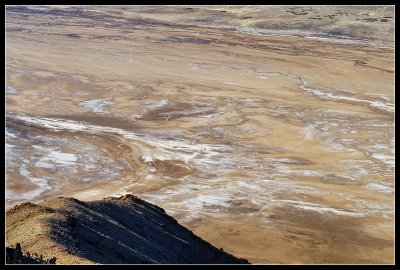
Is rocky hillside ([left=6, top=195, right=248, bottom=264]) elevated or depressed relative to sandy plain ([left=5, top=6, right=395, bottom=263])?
elevated

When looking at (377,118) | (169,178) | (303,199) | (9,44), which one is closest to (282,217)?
(303,199)

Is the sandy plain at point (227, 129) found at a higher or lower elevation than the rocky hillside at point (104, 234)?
lower

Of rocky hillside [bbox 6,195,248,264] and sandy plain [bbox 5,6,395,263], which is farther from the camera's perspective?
sandy plain [bbox 5,6,395,263]

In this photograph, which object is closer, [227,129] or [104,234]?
[104,234]

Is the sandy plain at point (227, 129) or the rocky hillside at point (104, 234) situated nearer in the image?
the rocky hillside at point (104, 234)

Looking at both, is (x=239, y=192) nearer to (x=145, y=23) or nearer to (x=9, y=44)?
(x=9, y=44)
